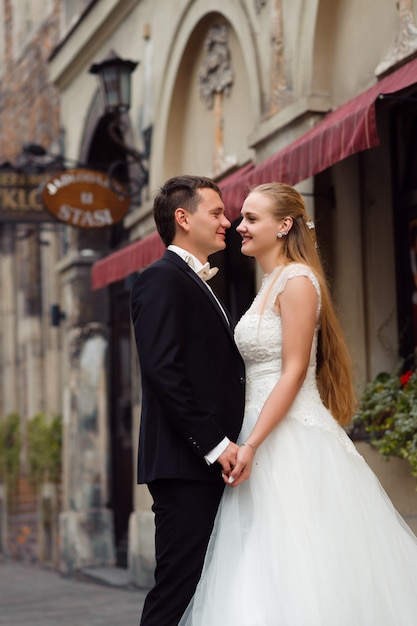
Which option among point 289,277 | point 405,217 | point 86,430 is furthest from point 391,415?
point 86,430

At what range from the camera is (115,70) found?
33.3 feet

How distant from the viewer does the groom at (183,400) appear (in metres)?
4.09

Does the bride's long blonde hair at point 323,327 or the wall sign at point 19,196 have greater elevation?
the wall sign at point 19,196

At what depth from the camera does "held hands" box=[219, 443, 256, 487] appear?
4031 millimetres

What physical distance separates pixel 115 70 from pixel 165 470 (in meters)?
6.52

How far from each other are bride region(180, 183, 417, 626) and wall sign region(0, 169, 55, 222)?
7557mm

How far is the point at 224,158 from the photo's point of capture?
369 inches

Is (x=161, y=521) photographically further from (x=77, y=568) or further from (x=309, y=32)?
(x=77, y=568)

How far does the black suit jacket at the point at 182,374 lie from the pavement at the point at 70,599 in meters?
4.11

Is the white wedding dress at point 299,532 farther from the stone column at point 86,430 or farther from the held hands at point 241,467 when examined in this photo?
the stone column at point 86,430

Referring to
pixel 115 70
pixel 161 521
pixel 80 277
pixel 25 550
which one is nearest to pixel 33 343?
pixel 25 550

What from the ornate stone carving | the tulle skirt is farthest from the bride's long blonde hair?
the ornate stone carving

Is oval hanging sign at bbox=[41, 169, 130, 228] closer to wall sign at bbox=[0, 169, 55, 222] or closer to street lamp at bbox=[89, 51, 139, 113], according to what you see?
street lamp at bbox=[89, 51, 139, 113]

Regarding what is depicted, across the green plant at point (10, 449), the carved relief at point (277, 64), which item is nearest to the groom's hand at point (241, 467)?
the carved relief at point (277, 64)
